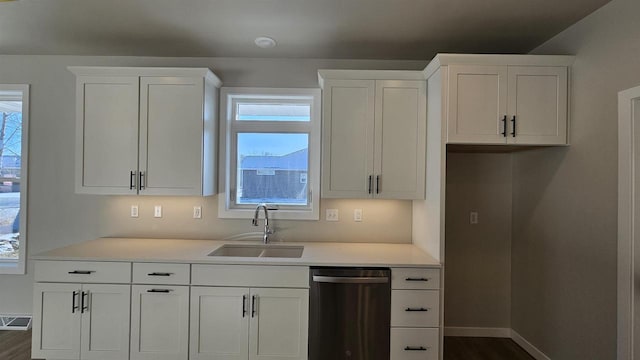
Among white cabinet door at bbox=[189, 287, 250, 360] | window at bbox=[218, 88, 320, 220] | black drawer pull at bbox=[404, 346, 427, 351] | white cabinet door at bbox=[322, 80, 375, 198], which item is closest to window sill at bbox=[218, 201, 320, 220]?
window at bbox=[218, 88, 320, 220]

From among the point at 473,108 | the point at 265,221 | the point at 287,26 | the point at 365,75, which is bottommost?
the point at 265,221

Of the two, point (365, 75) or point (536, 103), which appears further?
point (365, 75)

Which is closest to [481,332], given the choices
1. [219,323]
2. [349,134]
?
[349,134]

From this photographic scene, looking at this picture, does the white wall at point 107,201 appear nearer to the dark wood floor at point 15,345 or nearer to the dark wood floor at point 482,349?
the dark wood floor at point 15,345

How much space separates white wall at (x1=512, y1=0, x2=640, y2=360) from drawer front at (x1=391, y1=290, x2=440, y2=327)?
3.16 ft

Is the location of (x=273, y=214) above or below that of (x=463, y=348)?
above

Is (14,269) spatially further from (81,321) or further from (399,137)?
(399,137)

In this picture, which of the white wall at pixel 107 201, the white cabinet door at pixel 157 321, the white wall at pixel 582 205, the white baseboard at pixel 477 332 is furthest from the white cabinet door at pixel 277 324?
the white wall at pixel 582 205

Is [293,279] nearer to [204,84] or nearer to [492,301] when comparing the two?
[204,84]

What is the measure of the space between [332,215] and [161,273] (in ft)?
4.78

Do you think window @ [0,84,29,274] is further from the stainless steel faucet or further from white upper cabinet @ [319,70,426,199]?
white upper cabinet @ [319,70,426,199]

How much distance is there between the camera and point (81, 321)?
230 centimetres

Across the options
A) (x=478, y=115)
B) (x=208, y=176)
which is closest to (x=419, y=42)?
(x=478, y=115)

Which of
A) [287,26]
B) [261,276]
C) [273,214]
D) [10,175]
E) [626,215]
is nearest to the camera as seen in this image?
[626,215]
